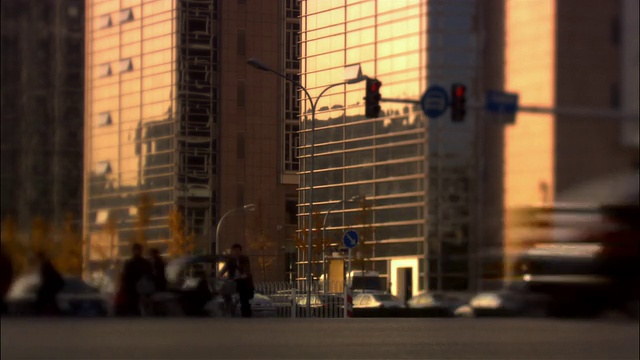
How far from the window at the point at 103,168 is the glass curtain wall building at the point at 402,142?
26cm

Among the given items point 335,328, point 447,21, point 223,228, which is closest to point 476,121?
point 447,21

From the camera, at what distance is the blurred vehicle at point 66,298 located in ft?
4.25

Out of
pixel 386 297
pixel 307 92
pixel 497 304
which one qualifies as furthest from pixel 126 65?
pixel 497 304

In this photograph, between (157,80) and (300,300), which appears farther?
(300,300)

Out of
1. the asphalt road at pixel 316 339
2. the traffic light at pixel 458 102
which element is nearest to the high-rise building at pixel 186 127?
the asphalt road at pixel 316 339

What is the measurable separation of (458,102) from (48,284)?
564mm

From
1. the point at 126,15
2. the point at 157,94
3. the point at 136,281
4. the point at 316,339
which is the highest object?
the point at 126,15

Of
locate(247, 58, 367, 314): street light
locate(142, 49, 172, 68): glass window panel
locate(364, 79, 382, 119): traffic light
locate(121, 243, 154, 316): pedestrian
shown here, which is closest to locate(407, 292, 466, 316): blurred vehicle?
locate(247, 58, 367, 314): street light

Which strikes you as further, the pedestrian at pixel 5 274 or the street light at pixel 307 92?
the street light at pixel 307 92

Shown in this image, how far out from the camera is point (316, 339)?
1648 mm

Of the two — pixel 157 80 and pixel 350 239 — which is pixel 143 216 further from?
pixel 350 239

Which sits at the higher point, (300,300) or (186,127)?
(186,127)

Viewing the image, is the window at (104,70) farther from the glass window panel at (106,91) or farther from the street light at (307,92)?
the street light at (307,92)

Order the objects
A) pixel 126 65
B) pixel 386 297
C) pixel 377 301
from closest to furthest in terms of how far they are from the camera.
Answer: pixel 126 65, pixel 386 297, pixel 377 301
